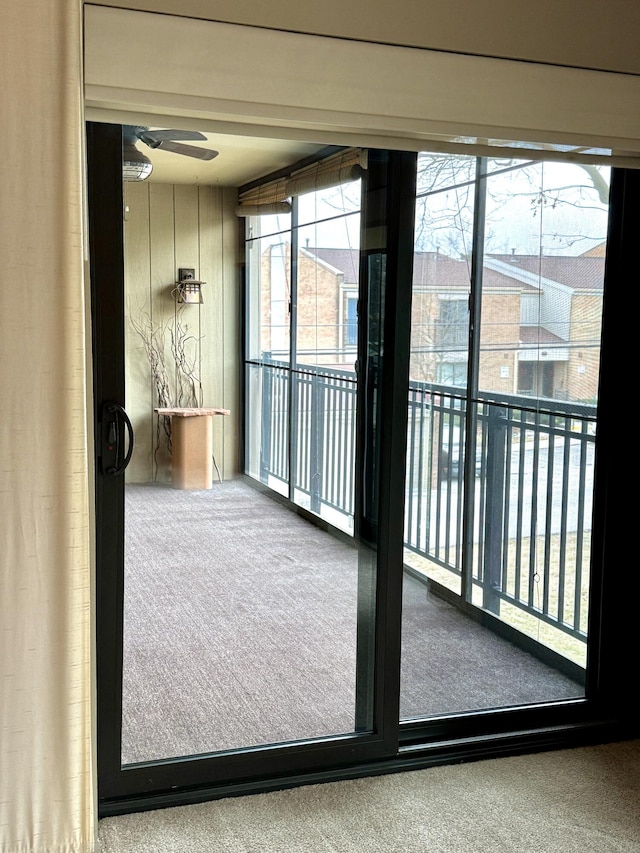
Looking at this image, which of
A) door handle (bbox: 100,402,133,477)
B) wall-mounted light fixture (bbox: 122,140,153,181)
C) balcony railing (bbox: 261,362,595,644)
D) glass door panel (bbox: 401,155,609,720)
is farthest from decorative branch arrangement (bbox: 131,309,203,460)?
glass door panel (bbox: 401,155,609,720)

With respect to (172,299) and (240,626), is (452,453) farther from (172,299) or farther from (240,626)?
(172,299)

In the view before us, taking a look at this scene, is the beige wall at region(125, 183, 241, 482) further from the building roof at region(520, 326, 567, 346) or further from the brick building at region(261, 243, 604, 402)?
the building roof at region(520, 326, 567, 346)

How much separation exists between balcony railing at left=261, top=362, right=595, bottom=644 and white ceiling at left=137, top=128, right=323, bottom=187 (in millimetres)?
598

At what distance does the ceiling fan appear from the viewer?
257cm

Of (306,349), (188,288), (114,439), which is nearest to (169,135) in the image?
(188,288)

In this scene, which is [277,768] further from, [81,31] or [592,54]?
[592,54]

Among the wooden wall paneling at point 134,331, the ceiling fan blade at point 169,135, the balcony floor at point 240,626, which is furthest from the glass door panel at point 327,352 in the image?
the wooden wall paneling at point 134,331

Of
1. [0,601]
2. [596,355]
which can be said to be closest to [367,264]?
[596,355]

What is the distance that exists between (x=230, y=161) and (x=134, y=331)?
0.57 metres

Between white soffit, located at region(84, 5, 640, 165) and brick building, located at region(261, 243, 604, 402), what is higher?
white soffit, located at region(84, 5, 640, 165)

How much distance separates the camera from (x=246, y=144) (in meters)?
2.68

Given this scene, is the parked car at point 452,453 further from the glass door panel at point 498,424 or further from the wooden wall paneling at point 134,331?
the wooden wall paneling at point 134,331

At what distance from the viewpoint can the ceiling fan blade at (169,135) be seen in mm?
2570

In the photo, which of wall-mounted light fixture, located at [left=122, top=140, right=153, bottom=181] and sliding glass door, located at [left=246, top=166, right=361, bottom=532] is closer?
wall-mounted light fixture, located at [left=122, top=140, right=153, bottom=181]
